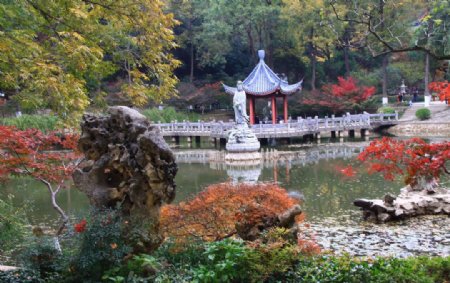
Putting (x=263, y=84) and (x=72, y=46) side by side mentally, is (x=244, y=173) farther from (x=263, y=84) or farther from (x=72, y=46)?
Result: (x=72, y=46)

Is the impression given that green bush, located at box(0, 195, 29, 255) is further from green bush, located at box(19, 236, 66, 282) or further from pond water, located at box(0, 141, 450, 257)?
pond water, located at box(0, 141, 450, 257)

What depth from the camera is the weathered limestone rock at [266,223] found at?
228 inches

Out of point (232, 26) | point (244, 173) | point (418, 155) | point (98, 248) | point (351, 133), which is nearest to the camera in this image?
point (98, 248)

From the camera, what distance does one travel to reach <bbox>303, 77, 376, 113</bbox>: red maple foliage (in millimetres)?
31922

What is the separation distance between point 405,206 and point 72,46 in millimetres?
6980

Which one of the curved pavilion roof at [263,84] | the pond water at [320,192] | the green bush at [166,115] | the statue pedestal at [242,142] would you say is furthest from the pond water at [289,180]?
the green bush at [166,115]

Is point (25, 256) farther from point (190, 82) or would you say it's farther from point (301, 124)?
point (190, 82)

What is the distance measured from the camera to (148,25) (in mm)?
6336

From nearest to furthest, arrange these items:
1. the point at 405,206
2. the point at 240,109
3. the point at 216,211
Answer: the point at 216,211, the point at 405,206, the point at 240,109

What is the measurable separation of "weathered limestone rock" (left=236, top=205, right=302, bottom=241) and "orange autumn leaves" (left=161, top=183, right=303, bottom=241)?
6 centimetres

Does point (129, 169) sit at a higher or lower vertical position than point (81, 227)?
higher

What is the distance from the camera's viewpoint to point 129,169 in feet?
17.3

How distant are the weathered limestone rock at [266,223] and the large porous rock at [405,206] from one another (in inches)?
179

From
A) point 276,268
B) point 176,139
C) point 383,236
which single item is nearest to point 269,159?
point 176,139
